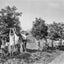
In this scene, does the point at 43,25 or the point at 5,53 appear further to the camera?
the point at 43,25

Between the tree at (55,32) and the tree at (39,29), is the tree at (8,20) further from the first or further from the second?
the tree at (55,32)

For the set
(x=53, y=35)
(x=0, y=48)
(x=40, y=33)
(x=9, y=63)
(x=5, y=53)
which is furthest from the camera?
Result: (x=53, y=35)

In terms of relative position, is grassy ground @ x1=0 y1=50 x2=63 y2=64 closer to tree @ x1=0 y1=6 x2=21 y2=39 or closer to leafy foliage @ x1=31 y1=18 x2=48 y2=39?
tree @ x1=0 y1=6 x2=21 y2=39

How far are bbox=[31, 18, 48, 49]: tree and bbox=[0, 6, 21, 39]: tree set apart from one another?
647 centimetres

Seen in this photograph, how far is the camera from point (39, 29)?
2136 centimetres

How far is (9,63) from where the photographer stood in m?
11.7

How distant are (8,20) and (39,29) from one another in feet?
25.0

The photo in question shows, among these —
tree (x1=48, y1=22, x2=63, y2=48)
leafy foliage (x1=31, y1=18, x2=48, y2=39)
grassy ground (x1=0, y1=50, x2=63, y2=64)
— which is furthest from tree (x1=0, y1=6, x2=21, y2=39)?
tree (x1=48, y1=22, x2=63, y2=48)

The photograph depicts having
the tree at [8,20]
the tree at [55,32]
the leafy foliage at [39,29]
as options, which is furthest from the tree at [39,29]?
the tree at [8,20]

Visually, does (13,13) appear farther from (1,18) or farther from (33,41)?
(33,41)

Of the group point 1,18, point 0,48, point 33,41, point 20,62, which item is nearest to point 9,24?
point 1,18

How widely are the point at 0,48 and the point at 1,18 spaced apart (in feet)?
14.2

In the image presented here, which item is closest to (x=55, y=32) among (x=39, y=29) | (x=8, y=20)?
(x=39, y=29)

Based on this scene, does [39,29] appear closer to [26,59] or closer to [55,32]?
[55,32]
